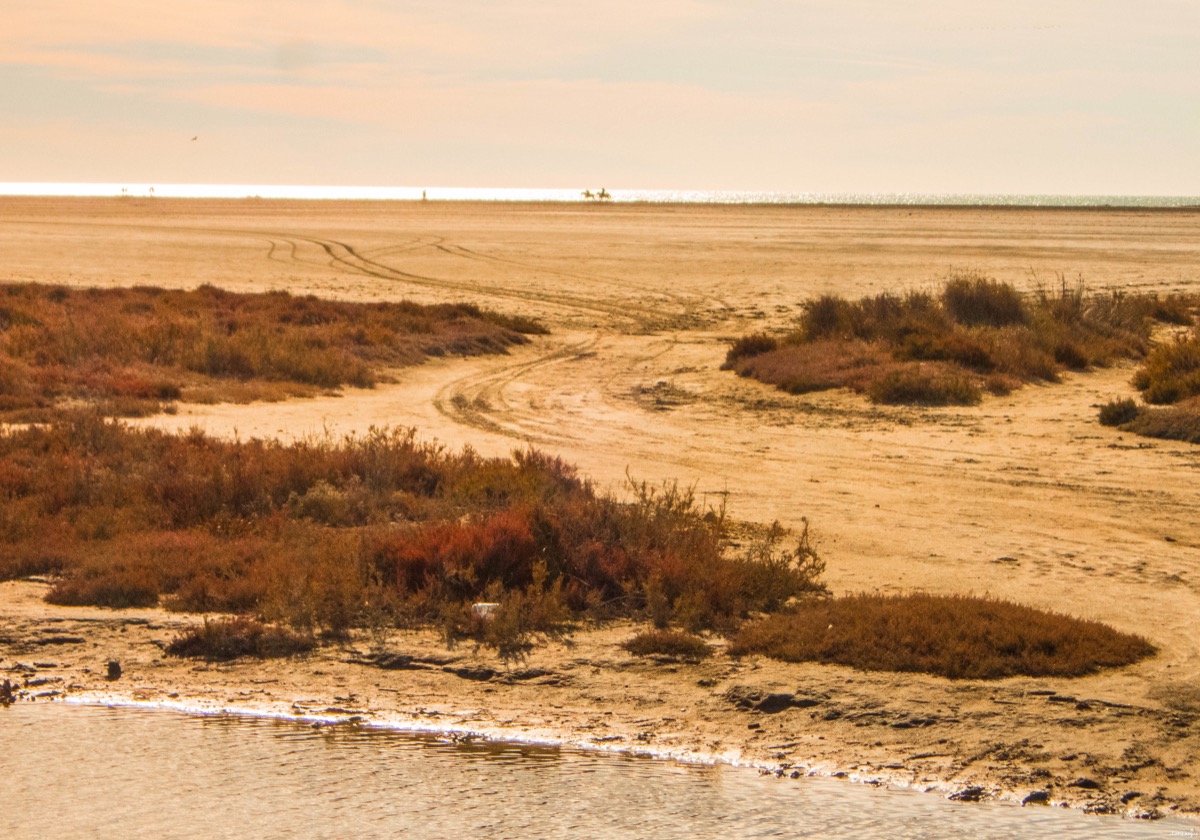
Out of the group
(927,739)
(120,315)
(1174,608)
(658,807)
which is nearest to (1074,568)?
(1174,608)

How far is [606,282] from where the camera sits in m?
38.6

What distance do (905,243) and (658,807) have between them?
2286 inches

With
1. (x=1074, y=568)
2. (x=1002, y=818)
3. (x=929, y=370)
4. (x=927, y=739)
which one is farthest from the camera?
(x=929, y=370)

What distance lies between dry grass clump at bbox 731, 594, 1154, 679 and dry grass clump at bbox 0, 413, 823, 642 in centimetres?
69

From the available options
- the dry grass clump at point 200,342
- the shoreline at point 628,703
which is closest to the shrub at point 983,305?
the dry grass clump at point 200,342

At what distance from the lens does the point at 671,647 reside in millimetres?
7707

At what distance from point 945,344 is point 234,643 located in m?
14.3

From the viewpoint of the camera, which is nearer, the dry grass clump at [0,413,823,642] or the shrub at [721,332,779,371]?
the dry grass clump at [0,413,823,642]

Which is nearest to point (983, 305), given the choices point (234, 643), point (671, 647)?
point (671, 647)

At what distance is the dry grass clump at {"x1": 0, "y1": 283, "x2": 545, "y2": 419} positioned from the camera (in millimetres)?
17328

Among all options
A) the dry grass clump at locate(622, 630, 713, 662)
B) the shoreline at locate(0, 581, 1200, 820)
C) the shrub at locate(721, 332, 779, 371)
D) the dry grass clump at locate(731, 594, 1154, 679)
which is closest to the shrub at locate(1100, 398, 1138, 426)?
the shrub at locate(721, 332, 779, 371)

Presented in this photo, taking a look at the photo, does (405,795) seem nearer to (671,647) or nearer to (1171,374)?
(671,647)

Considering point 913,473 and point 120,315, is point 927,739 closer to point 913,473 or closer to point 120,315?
point 913,473

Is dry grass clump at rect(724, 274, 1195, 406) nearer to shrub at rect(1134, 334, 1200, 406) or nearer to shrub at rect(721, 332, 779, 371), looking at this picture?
shrub at rect(721, 332, 779, 371)
